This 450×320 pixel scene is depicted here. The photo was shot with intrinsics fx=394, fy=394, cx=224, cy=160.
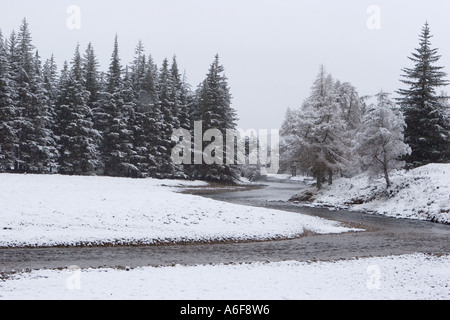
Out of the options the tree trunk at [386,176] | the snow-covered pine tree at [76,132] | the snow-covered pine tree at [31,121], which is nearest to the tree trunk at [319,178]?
the tree trunk at [386,176]

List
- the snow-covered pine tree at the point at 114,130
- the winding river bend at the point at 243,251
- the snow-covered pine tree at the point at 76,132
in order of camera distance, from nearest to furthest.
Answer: the winding river bend at the point at 243,251 < the snow-covered pine tree at the point at 76,132 < the snow-covered pine tree at the point at 114,130

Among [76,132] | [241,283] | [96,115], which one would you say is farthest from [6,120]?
[241,283]

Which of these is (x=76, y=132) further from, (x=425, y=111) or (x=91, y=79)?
(x=425, y=111)

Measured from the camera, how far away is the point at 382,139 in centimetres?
3512

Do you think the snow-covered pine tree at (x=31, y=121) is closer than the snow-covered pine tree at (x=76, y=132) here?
Yes

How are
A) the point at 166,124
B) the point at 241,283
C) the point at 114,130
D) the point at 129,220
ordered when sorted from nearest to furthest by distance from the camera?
the point at 241,283
the point at 129,220
the point at 114,130
the point at 166,124

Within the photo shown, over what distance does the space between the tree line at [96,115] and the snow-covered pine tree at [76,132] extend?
13 centimetres

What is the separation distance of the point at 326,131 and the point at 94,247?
108ft

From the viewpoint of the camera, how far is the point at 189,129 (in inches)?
2638

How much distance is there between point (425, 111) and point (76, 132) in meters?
42.4

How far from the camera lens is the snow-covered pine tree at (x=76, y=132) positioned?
52375mm

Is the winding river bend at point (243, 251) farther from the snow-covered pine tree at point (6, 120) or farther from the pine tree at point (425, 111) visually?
the snow-covered pine tree at point (6, 120)

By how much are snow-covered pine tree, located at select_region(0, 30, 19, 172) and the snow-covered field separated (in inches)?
917
